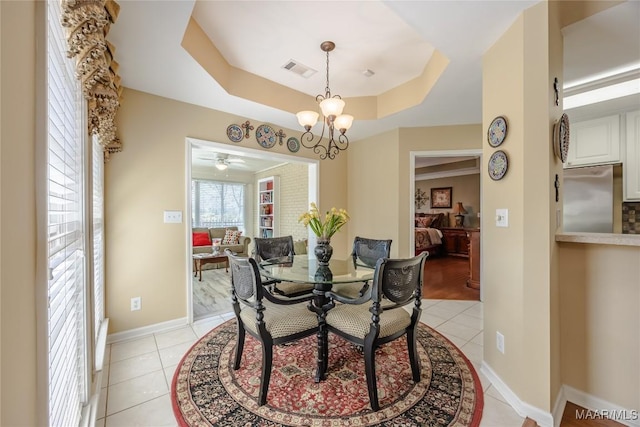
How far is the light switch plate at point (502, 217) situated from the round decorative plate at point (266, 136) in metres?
2.72

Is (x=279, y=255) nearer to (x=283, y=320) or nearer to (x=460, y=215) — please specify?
(x=283, y=320)

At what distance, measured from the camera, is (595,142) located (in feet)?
9.63

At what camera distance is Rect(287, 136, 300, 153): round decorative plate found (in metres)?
3.76

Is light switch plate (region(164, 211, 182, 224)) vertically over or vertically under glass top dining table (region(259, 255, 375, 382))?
over

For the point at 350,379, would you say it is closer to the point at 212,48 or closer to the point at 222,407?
the point at 222,407

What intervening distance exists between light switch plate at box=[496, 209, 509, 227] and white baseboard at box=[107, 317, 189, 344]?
309 centimetres

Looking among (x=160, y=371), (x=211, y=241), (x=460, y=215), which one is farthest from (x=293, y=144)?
(x=460, y=215)

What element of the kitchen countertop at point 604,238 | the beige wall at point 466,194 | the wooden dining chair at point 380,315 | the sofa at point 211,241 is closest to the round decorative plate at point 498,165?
the kitchen countertop at point 604,238

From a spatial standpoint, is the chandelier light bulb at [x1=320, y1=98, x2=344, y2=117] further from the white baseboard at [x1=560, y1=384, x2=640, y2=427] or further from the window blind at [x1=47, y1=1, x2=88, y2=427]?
the white baseboard at [x1=560, y1=384, x2=640, y2=427]

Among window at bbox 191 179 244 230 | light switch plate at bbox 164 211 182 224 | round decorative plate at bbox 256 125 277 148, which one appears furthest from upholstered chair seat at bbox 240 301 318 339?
window at bbox 191 179 244 230

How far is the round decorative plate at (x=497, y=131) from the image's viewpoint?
5.85 ft

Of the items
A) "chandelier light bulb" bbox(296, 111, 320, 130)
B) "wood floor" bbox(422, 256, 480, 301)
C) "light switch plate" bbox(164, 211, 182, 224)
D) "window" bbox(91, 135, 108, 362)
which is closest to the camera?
"window" bbox(91, 135, 108, 362)

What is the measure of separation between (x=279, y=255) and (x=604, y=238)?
259cm

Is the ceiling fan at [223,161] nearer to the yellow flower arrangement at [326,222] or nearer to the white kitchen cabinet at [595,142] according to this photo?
the yellow flower arrangement at [326,222]
